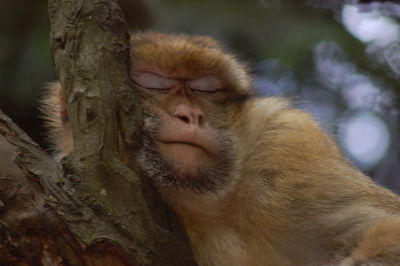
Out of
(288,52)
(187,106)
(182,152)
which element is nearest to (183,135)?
(182,152)

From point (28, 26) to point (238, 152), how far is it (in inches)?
180

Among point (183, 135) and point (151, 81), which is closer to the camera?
point (183, 135)

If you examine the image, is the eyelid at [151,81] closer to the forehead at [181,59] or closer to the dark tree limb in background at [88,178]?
the forehead at [181,59]

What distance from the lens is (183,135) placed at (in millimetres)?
3939

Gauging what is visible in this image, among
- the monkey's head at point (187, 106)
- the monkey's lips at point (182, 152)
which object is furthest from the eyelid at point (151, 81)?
the monkey's lips at point (182, 152)

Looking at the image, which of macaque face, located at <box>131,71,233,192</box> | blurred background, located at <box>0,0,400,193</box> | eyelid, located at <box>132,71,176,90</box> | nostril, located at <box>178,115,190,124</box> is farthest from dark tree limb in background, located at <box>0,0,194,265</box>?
blurred background, located at <box>0,0,400,193</box>

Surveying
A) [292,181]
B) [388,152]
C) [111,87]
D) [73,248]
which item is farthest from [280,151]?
[388,152]

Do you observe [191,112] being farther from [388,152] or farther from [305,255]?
[388,152]

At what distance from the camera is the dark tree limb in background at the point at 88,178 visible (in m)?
3.37

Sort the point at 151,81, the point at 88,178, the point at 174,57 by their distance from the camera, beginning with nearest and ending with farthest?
the point at 88,178 < the point at 151,81 < the point at 174,57

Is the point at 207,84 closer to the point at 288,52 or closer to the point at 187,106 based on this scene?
the point at 187,106

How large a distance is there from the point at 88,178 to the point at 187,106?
0.83 meters

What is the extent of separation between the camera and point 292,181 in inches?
169

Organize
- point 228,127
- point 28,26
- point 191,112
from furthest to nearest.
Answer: point 28,26
point 228,127
point 191,112
